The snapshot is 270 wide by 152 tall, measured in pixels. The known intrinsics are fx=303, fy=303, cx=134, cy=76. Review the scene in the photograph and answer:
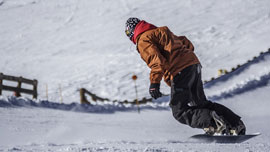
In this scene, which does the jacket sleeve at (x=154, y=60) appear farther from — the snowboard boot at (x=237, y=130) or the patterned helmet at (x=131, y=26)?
the snowboard boot at (x=237, y=130)

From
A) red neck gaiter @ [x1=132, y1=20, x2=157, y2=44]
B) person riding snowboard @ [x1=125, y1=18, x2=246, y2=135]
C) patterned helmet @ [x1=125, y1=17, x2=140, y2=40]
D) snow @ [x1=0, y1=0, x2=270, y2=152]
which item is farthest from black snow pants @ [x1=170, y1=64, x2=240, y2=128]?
patterned helmet @ [x1=125, y1=17, x2=140, y2=40]

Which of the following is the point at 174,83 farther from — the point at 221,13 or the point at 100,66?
the point at 221,13

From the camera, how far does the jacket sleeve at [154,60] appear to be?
10.7ft

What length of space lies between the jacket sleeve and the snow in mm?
568

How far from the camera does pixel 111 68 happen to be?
1151 inches

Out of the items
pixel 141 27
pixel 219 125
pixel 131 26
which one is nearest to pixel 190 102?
pixel 219 125

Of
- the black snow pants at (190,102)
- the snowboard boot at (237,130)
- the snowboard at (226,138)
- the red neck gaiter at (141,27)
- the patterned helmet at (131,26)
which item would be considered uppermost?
the patterned helmet at (131,26)

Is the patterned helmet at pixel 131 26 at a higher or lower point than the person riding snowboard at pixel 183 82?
higher

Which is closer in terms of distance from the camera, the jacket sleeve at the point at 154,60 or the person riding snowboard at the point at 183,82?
the jacket sleeve at the point at 154,60

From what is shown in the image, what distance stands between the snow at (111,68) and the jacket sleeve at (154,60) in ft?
1.86

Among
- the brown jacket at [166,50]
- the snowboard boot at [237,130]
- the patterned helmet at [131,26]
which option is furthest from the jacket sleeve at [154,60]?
the snowboard boot at [237,130]

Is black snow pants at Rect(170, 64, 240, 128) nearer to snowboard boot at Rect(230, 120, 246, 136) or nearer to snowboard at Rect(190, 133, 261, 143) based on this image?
snowboard boot at Rect(230, 120, 246, 136)

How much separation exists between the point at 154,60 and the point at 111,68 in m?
26.1

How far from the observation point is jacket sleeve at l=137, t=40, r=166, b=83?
10.7 feet
